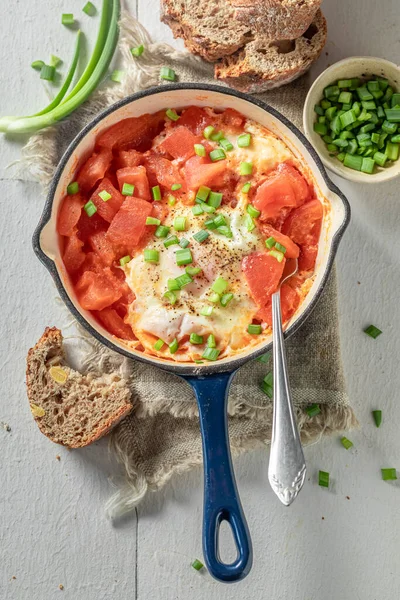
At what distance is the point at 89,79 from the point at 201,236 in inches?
41.4

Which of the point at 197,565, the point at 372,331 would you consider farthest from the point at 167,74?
the point at 197,565

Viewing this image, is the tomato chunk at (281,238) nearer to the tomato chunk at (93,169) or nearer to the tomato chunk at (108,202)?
the tomato chunk at (108,202)

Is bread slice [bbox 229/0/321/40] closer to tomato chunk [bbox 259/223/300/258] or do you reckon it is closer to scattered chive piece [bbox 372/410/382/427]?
tomato chunk [bbox 259/223/300/258]

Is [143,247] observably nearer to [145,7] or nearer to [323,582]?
[145,7]

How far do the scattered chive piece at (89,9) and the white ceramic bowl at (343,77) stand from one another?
1.19m

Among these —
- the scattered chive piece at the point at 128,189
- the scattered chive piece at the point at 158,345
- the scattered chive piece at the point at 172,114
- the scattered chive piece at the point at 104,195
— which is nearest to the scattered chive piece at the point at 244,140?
the scattered chive piece at the point at 172,114

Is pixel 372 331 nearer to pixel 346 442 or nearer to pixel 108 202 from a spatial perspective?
pixel 346 442

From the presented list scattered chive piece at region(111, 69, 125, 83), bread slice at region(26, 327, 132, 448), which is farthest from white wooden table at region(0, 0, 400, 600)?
scattered chive piece at region(111, 69, 125, 83)

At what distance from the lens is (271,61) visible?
3195 millimetres

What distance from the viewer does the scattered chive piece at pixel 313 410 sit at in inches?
130

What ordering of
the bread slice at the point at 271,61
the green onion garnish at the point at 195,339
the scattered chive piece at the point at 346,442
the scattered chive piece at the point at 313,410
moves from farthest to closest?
the scattered chive piece at the point at 346,442 < the scattered chive piece at the point at 313,410 < the bread slice at the point at 271,61 < the green onion garnish at the point at 195,339

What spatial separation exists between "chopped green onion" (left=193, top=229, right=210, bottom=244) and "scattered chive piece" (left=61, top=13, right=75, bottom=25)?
1.37 metres

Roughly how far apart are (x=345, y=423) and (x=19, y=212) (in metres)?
1.93

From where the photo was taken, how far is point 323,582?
341 cm
